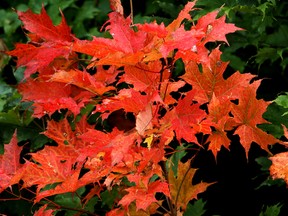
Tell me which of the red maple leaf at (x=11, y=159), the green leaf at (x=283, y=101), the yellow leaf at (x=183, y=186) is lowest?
the yellow leaf at (x=183, y=186)

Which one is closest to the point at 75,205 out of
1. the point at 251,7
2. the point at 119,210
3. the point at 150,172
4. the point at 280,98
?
the point at 119,210

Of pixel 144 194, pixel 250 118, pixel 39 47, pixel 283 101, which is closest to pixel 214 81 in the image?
pixel 250 118

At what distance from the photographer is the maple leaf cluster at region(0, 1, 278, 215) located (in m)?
1.12

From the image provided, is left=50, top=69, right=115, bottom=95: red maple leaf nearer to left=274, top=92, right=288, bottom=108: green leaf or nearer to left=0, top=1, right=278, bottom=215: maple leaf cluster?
left=0, top=1, right=278, bottom=215: maple leaf cluster

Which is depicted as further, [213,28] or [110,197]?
[110,197]

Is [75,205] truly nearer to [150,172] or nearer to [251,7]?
[150,172]

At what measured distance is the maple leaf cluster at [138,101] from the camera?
1120 mm

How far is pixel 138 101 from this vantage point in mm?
1153

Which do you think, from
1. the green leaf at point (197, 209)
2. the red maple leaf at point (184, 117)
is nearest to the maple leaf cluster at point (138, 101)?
the red maple leaf at point (184, 117)

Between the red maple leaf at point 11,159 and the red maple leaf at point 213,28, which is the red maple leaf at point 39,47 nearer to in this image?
the red maple leaf at point 11,159

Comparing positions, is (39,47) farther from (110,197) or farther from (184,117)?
(110,197)

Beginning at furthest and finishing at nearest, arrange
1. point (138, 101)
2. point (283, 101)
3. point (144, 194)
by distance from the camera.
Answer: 1. point (283, 101)
2. point (144, 194)
3. point (138, 101)

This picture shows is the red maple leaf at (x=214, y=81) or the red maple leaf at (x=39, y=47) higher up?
the red maple leaf at (x=39, y=47)

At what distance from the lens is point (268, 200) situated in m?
2.16
